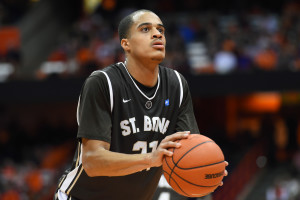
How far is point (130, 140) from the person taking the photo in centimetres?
407

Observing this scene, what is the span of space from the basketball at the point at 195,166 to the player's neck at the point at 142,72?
671 mm

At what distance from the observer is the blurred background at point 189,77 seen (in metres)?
13.6

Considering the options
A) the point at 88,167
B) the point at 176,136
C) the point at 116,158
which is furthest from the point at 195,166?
the point at 88,167

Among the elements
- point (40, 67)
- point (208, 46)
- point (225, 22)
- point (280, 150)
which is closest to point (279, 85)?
point (208, 46)

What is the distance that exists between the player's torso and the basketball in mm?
439

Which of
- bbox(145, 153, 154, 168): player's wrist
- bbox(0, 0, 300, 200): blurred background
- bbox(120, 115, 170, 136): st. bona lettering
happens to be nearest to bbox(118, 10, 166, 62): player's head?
bbox(120, 115, 170, 136): st. bona lettering

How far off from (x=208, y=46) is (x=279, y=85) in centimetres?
232

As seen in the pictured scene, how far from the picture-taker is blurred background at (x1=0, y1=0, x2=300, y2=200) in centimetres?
1363

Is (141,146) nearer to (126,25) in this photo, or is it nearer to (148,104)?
(148,104)

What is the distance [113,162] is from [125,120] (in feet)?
1.53

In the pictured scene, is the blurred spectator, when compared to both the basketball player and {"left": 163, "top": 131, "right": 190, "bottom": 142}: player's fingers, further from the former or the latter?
{"left": 163, "top": 131, "right": 190, "bottom": 142}: player's fingers

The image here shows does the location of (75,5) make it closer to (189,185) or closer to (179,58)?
(179,58)

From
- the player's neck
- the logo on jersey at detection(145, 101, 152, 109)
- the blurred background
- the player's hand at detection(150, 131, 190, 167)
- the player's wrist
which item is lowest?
the blurred background

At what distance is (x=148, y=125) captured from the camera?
4.11 m
